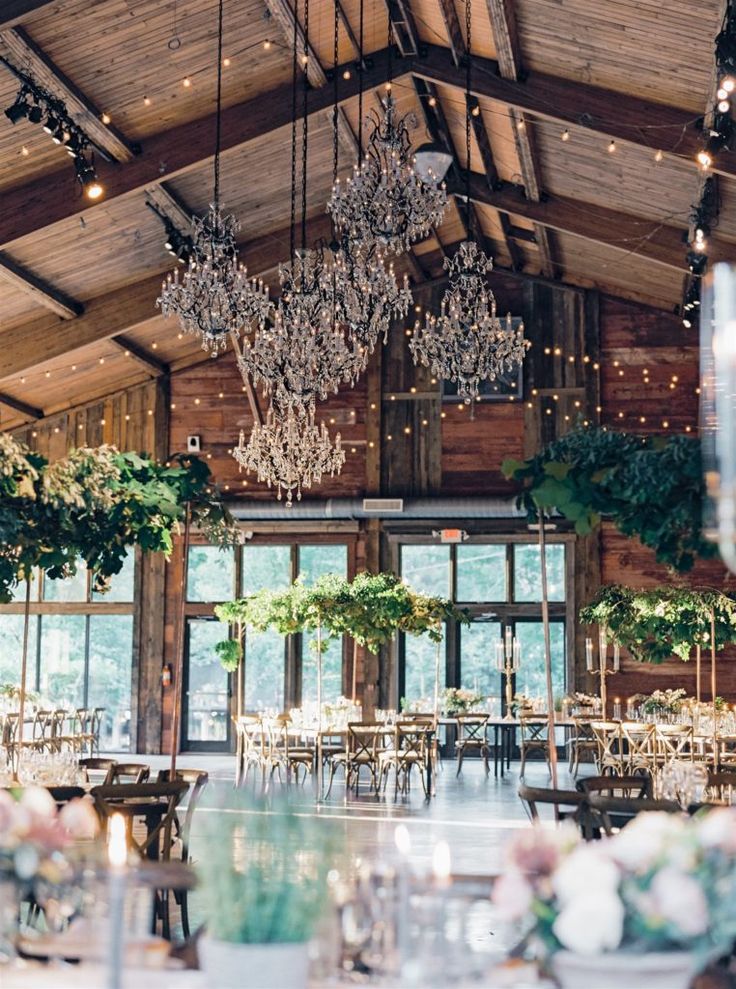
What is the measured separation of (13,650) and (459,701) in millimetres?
7155

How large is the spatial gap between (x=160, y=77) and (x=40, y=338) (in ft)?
16.2

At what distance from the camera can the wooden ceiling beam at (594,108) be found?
11219mm

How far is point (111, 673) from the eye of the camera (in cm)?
1894

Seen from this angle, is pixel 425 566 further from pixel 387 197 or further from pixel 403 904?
pixel 403 904

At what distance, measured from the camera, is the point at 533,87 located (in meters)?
11.9

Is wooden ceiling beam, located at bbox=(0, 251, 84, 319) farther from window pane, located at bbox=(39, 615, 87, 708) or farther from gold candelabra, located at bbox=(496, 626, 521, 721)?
gold candelabra, located at bbox=(496, 626, 521, 721)

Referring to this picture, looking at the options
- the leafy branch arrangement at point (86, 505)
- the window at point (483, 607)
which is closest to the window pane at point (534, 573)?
the window at point (483, 607)

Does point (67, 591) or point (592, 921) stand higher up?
point (67, 591)

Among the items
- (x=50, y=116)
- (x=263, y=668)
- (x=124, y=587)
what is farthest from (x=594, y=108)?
(x=124, y=587)

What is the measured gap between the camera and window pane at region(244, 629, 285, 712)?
736 inches

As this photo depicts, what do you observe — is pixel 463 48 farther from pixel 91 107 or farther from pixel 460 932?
pixel 460 932

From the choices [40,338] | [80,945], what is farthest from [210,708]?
[80,945]

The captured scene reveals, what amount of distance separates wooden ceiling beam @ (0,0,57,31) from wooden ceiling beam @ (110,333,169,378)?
7.63 meters

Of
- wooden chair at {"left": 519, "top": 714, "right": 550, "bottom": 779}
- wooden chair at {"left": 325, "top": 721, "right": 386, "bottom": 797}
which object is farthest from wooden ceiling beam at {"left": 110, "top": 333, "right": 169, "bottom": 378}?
wooden chair at {"left": 519, "top": 714, "right": 550, "bottom": 779}
